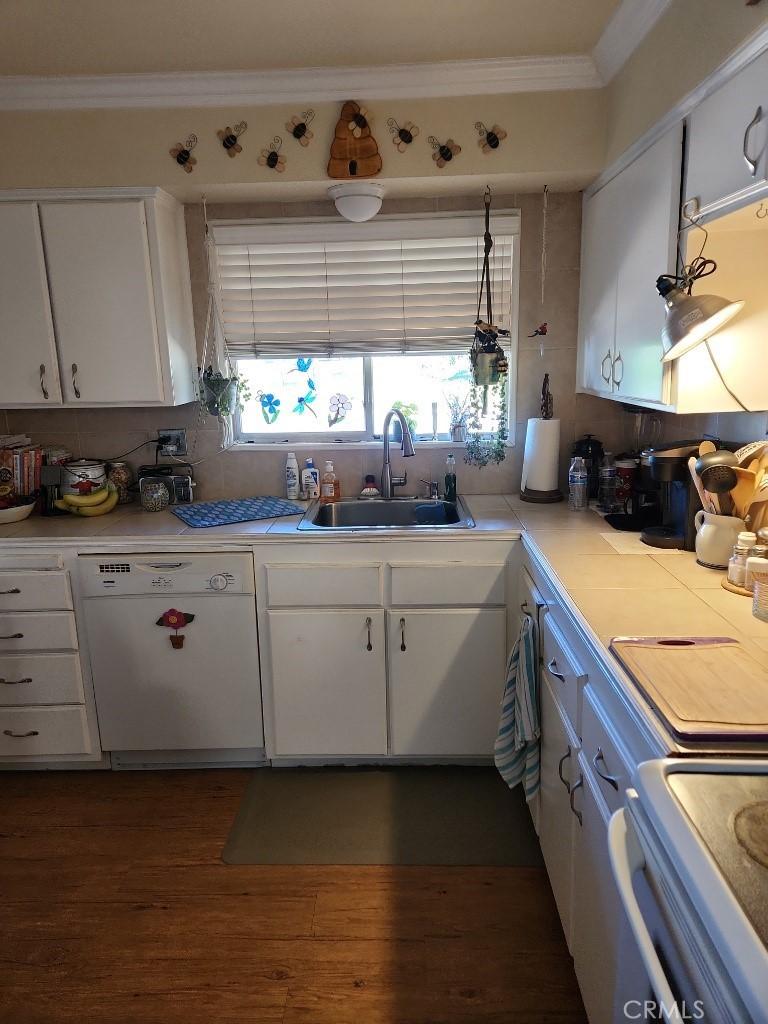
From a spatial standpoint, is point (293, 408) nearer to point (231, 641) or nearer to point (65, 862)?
point (231, 641)

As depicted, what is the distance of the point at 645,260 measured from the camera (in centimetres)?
185

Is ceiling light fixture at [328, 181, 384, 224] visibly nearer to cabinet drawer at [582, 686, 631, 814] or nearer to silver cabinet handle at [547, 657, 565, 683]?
silver cabinet handle at [547, 657, 565, 683]

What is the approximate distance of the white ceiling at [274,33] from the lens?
1822 mm

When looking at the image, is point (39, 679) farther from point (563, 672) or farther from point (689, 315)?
point (689, 315)

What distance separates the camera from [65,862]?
6.86 ft

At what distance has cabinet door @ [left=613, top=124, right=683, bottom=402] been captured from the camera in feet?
5.53

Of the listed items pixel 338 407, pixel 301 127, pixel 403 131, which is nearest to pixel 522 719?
pixel 338 407

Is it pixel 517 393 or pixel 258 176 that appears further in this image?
pixel 517 393

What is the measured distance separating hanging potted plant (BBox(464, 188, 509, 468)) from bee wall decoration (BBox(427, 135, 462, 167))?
0.95 ft

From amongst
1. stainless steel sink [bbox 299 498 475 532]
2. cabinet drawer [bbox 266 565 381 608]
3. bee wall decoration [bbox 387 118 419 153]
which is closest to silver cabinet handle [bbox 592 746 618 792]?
cabinet drawer [bbox 266 565 381 608]

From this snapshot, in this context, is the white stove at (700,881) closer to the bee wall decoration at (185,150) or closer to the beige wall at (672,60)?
the beige wall at (672,60)

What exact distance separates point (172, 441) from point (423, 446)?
42.6 inches

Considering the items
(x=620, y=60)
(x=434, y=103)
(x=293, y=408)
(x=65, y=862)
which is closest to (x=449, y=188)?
(x=434, y=103)

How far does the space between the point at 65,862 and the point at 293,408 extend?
1.87m
